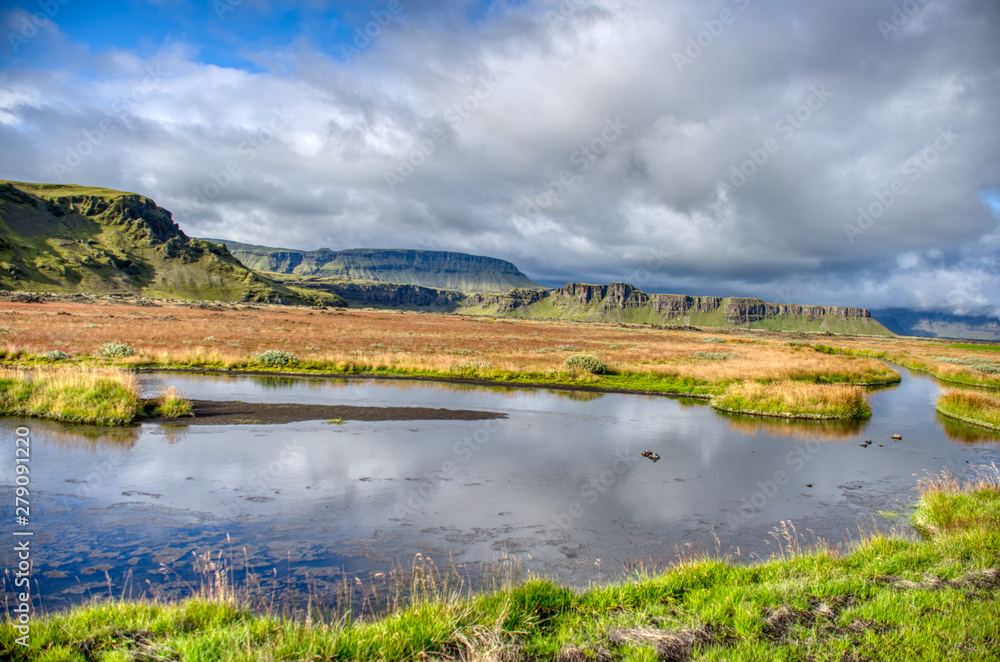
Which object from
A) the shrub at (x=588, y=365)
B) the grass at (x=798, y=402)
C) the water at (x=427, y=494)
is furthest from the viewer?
the shrub at (x=588, y=365)

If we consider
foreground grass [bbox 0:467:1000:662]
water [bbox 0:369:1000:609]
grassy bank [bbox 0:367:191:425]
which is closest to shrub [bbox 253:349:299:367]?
grassy bank [bbox 0:367:191:425]

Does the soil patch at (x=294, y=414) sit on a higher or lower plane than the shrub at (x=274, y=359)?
lower

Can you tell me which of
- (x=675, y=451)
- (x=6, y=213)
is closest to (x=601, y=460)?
(x=675, y=451)

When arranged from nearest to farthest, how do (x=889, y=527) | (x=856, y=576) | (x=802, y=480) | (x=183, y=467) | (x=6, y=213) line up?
(x=856, y=576), (x=889, y=527), (x=183, y=467), (x=802, y=480), (x=6, y=213)

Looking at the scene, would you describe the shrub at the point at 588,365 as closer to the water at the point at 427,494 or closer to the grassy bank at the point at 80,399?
the water at the point at 427,494

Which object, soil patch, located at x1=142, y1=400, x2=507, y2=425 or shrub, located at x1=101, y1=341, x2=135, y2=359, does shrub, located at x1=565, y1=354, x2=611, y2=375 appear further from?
shrub, located at x1=101, y1=341, x2=135, y2=359

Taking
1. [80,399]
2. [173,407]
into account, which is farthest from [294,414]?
[80,399]

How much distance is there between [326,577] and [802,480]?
1576 centimetres

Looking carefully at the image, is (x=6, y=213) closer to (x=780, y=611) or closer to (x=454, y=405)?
(x=454, y=405)

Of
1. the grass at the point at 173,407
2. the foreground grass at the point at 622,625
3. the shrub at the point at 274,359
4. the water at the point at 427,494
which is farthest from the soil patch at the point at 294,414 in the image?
the foreground grass at the point at 622,625

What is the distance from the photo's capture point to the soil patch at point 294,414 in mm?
22030

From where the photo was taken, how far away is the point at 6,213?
19938 centimetres

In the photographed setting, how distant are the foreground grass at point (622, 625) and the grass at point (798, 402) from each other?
897 inches

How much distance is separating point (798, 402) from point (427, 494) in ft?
84.1
